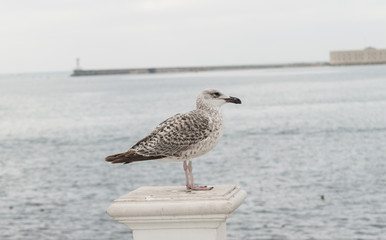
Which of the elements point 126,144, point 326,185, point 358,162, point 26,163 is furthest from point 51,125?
point 326,185

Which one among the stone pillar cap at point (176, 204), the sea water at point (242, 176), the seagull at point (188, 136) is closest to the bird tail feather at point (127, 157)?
the seagull at point (188, 136)

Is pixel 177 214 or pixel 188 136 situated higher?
pixel 188 136

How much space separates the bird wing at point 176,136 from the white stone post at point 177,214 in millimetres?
482

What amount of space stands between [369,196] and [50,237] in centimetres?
1587

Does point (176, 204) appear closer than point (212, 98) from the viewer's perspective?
Yes

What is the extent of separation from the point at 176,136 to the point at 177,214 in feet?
2.53

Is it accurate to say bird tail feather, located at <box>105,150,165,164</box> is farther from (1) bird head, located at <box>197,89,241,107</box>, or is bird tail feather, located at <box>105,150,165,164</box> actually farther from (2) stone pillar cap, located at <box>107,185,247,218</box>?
(1) bird head, located at <box>197,89,241,107</box>

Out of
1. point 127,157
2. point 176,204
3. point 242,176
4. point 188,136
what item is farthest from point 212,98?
point 242,176

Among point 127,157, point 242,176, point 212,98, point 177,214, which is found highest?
point 212,98

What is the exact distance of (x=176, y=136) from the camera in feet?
13.4

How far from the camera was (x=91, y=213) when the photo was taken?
3500 centimetres

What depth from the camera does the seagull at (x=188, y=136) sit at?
4.00 m

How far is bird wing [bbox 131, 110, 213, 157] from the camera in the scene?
13.2 ft

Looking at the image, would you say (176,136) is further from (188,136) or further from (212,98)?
(212,98)
